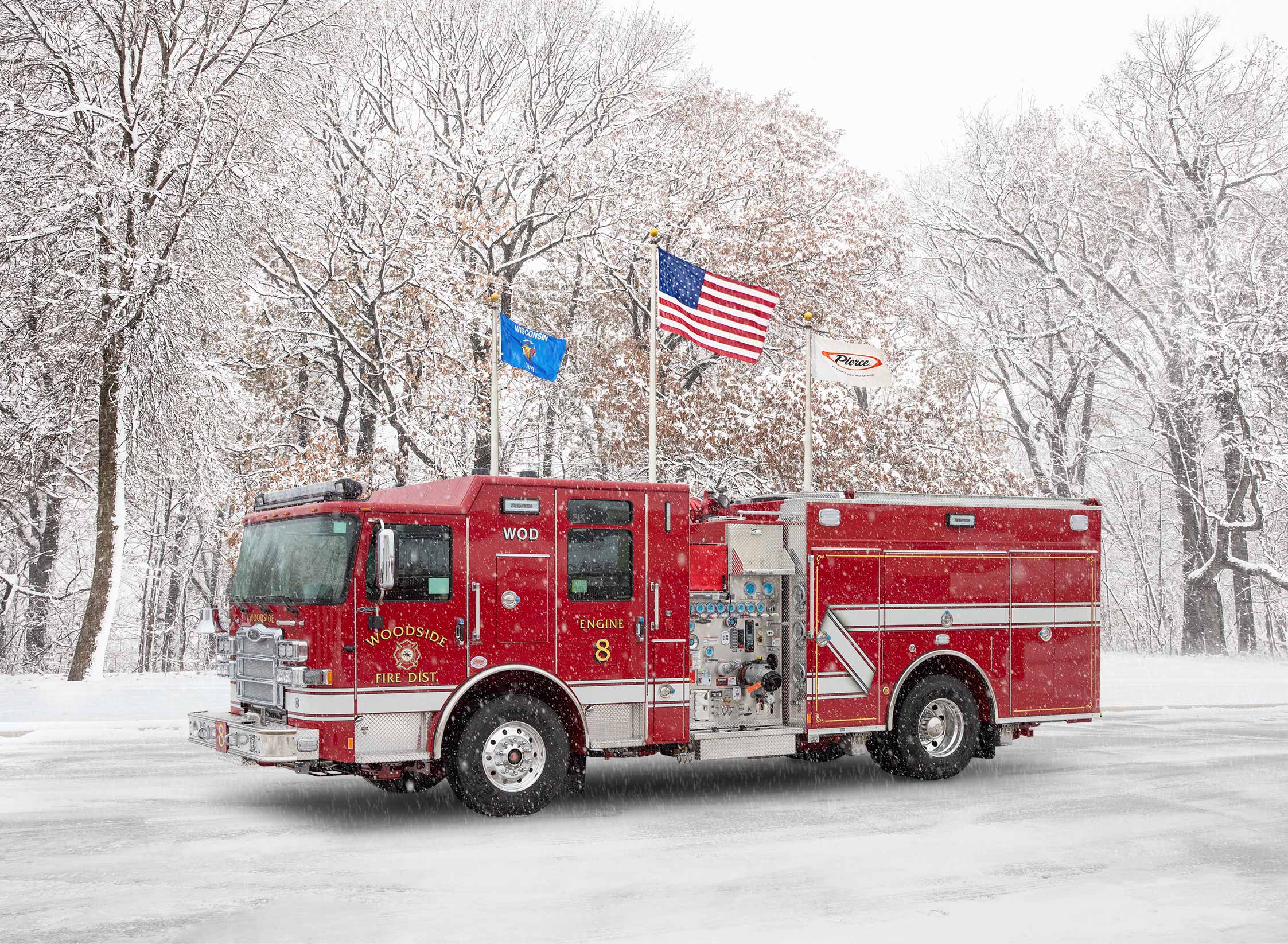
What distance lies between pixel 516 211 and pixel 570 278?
4.21m

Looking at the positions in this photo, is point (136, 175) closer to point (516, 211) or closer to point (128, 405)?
point (128, 405)

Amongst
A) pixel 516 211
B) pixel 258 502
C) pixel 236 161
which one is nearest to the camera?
pixel 258 502

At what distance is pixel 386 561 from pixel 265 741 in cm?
153

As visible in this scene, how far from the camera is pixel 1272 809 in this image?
10.9 metres

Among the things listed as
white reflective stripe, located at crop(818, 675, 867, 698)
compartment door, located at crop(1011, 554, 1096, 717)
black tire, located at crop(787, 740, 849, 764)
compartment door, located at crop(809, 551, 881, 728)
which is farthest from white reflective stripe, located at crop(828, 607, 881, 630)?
compartment door, located at crop(1011, 554, 1096, 717)

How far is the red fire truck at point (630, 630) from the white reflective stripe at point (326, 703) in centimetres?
1

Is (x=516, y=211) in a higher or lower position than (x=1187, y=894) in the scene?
higher

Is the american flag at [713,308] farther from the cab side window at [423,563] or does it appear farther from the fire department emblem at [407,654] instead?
the fire department emblem at [407,654]

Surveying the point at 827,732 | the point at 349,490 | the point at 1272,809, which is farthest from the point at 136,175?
the point at 1272,809

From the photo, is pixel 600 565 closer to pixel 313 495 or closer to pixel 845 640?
pixel 313 495

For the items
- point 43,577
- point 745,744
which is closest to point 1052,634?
point 745,744

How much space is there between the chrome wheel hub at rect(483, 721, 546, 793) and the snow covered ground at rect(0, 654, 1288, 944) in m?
0.32

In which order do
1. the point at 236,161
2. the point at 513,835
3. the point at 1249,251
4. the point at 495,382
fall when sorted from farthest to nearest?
the point at 1249,251 < the point at 236,161 < the point at 495,382 < the point at 513,835

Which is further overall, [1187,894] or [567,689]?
[567,689]
